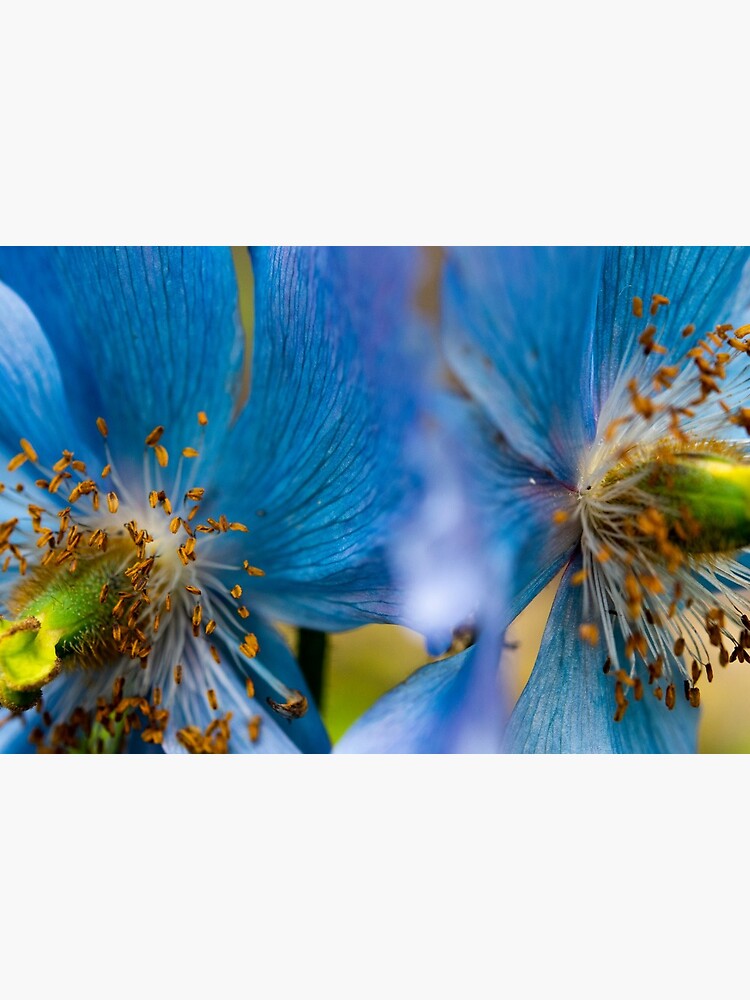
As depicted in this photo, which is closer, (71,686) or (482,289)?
(482,289)

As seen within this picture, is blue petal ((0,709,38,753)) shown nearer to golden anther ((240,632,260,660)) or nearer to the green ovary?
the green ovary

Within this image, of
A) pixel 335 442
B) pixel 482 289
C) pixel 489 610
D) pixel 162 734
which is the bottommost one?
pixel 162 734

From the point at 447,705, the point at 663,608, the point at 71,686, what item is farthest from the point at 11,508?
the point at 663,608

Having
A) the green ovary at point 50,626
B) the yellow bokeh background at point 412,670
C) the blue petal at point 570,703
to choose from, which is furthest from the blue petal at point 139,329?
the blue petal at point 570,703

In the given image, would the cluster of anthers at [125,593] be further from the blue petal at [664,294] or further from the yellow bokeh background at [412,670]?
the blue petal at [664,294]

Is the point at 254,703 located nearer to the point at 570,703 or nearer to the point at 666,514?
the point at 570,703

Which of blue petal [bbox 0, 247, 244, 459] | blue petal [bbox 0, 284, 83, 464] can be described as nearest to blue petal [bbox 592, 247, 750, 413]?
blue petal [bbox 0, 247, 244, 459]

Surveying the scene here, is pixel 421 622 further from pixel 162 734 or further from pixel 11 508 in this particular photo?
pixel 11 508

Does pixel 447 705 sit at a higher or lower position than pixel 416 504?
lower
